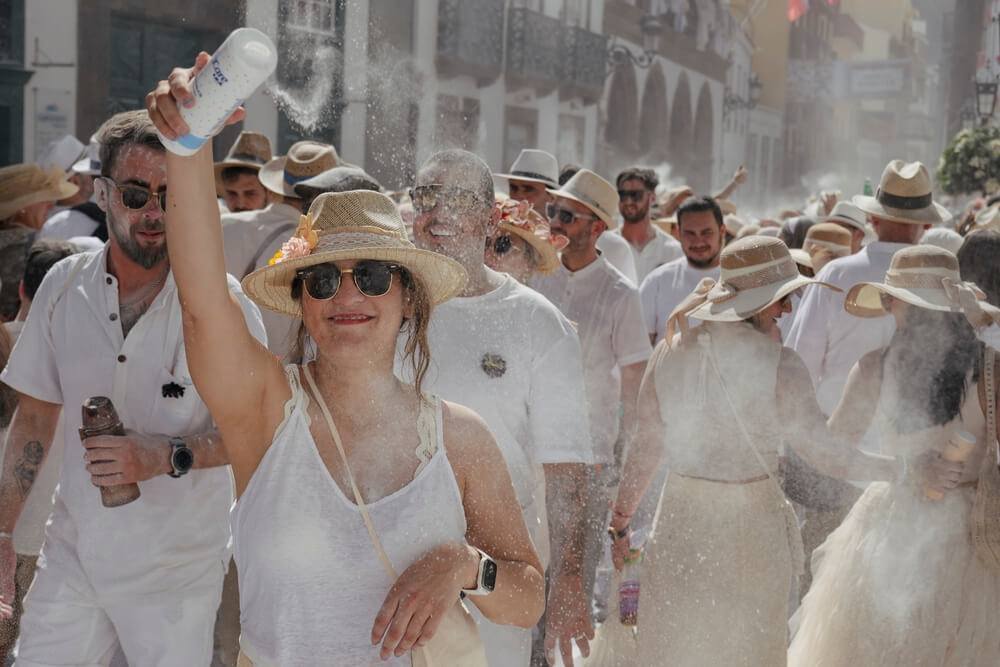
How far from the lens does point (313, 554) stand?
185 centimetres

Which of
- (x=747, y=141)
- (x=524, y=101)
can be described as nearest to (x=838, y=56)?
(x=524, y=101)

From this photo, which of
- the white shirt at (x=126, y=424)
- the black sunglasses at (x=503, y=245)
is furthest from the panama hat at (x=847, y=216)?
the white shirt at (x=126, y=424)

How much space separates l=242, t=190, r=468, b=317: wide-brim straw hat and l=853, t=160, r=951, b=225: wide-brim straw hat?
3101mm

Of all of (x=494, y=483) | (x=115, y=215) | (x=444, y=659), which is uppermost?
(x=115, y=215)

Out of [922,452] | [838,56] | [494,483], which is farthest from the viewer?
[838,56]

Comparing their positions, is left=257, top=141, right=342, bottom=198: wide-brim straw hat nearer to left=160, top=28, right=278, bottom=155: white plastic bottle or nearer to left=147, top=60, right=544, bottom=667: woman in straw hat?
left=147, top=60, right=544, bottom=667: woman in straw hat

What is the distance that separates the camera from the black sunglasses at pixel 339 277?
1.97 m

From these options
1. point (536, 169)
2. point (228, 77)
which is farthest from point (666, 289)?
point (228, 77)

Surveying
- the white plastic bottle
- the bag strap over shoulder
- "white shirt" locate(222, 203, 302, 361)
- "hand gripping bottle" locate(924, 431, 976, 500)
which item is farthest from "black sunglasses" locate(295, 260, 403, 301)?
"white shirt" locate(222, 203, 302, 361)

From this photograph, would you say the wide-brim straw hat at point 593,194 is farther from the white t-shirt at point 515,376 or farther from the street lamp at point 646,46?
the street lamp at point 646,46

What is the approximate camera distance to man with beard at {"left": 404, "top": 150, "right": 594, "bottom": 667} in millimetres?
2768

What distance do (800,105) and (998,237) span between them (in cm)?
483

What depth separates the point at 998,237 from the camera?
3.90 m

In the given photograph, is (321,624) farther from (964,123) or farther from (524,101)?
(964,123)
